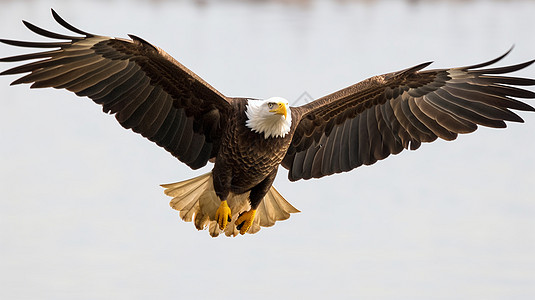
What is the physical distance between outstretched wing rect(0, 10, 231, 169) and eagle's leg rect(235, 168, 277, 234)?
380mm

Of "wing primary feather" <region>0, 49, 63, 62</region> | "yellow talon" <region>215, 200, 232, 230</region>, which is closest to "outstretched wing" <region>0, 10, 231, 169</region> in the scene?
"wing primary feather" <region>0, 49, 63, 62</region>

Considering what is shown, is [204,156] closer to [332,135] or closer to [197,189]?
[197,189]

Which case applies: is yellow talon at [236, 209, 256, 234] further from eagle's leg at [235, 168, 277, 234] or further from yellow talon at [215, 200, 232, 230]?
yellow talon at [215, 200, 232, 230]

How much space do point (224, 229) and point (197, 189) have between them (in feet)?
1.07

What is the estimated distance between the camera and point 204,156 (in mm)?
7047

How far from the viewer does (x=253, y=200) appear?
7.04 metres

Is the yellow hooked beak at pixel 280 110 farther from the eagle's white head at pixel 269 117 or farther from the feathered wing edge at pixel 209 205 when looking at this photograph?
the feathered wing edge at pixel 209 205

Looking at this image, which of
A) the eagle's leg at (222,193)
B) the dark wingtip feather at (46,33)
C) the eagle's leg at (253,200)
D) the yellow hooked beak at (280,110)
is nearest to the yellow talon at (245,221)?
the eagle's leg at (253,200)

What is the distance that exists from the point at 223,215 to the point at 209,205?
30 centimetres

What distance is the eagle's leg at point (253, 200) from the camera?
22.7 feet

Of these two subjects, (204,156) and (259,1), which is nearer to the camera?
(204,156)

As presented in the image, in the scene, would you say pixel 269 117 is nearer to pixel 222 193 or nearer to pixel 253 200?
pixel 222 193

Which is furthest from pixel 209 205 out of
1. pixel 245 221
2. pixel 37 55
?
pixel 37 55

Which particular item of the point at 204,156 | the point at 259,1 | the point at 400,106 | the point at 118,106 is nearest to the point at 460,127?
the point at 400,106
